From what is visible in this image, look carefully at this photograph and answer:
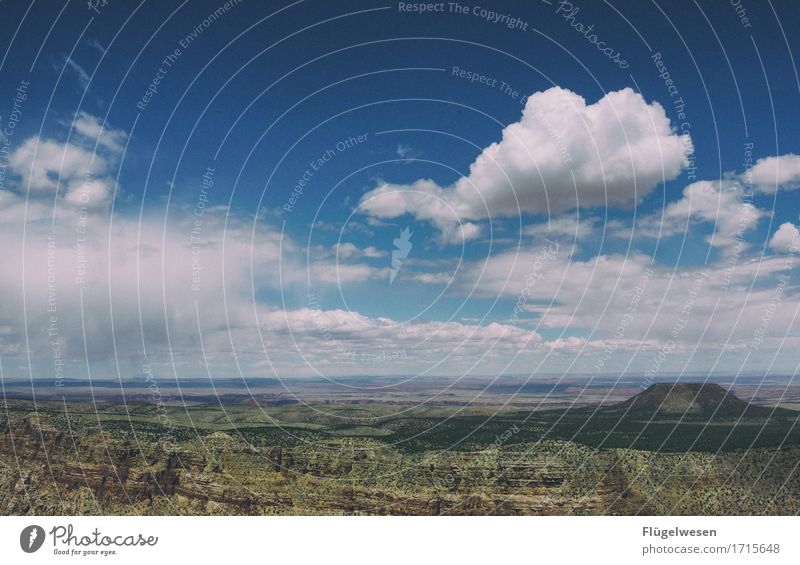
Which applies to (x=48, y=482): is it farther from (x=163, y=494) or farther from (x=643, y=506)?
(x=643, y=506)

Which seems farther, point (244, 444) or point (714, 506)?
point (244, 444)

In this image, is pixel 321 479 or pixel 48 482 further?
pixel 48 482

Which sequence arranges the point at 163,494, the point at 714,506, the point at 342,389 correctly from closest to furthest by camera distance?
the point at 714,506, the point at 163,494, the point at 342,389

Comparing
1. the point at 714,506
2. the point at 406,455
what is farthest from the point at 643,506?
the point at 406,455

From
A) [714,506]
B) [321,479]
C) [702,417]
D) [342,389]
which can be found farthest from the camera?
[342,389]

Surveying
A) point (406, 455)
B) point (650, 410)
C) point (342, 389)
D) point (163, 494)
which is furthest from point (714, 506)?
point (342, 389)

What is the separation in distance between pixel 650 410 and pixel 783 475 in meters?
37.6

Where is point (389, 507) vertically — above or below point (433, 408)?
below

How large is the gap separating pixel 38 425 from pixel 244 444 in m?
25.7

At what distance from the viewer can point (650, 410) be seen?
10925 centimetres

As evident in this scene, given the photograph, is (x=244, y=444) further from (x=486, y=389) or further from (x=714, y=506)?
(x=486, y=389)

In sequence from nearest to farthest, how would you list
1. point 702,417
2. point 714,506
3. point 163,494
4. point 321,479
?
point 714,506 < point 321,479 < point 163,494 < point 702,417

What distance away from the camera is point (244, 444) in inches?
3236

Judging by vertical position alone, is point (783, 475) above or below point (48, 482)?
above
